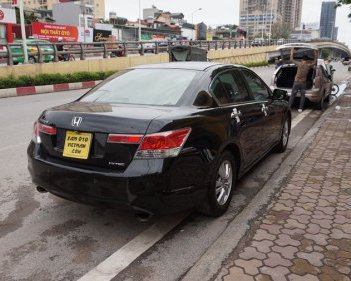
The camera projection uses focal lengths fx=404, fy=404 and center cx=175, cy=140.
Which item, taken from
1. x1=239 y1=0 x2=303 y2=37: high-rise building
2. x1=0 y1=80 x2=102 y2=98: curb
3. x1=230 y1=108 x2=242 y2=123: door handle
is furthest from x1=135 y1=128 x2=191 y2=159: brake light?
x1=239 y1=0 x2=303 y2=37: high-rise building

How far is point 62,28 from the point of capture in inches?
1762

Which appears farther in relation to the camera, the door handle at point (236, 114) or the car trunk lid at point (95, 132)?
the door handle at point (236, 114)

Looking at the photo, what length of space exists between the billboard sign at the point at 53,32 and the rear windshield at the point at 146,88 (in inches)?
1557

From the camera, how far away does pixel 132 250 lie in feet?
11.2

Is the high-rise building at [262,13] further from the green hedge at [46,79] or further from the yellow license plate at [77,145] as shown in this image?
the yellow license plate at [77,145]

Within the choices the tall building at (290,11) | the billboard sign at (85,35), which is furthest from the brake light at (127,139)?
the tall building at (290,11)

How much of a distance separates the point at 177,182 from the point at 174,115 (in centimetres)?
58

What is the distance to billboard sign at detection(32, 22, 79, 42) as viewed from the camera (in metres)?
40.7

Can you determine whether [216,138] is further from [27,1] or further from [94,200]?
[27,1]

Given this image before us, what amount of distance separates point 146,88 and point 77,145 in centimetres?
110

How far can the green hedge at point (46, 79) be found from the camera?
49.3ft

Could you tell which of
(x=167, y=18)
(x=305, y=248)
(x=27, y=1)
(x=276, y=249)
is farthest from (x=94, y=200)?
(x=27, y=1)

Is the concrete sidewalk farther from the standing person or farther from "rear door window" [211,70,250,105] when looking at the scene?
the standing person

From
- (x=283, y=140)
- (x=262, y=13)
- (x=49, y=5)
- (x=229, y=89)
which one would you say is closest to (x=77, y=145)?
(x=229, y=89)
